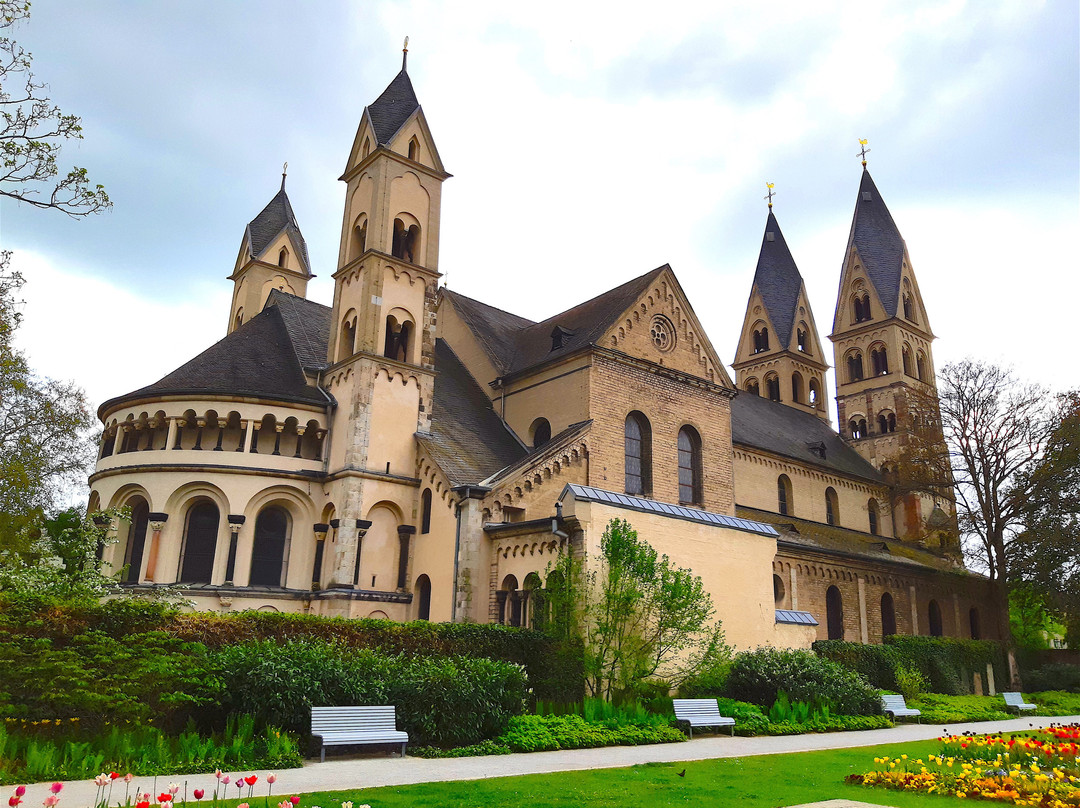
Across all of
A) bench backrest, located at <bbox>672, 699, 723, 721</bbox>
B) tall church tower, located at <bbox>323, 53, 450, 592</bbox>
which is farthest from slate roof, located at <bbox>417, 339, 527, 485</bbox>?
bench backrest, located at <bbox>672, 699, 723, 721</bbox>

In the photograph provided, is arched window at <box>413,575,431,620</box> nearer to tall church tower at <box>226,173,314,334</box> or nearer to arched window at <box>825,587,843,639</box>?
tall church tower at <box>226,173,314,334</box>

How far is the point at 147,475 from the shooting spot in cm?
2375

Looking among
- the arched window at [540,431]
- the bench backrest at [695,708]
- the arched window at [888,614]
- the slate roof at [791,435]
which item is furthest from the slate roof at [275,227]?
the arched window at [888,614]

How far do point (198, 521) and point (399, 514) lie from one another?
5699mm

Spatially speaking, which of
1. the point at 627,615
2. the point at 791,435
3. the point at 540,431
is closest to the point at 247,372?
the point at 540,431

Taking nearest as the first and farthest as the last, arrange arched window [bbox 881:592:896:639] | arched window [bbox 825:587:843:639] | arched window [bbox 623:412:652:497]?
arched window [bbox 623:412:652:497]
arched window [bbox 825:587:843:639]
arched window [bbox 881:592:896:639]

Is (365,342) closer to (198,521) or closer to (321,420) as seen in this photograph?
(321,420)

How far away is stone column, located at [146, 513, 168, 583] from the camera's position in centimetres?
2278

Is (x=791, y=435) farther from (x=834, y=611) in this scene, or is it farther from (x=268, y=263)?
(x=268, y=263)

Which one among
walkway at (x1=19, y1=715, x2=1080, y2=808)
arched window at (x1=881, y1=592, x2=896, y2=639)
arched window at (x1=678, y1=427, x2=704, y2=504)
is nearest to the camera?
walkway at (x1=19, y1=715, x2=1080, y2=808)

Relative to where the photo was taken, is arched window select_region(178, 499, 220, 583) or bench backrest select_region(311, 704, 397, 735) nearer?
bench backrest select_region(311, 704, 397, 735)

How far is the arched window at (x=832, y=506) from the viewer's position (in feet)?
142

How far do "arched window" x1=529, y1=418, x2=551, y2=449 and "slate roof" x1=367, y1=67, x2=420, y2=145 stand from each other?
1105 cm

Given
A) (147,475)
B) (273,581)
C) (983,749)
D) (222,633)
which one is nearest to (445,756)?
(222,633)
